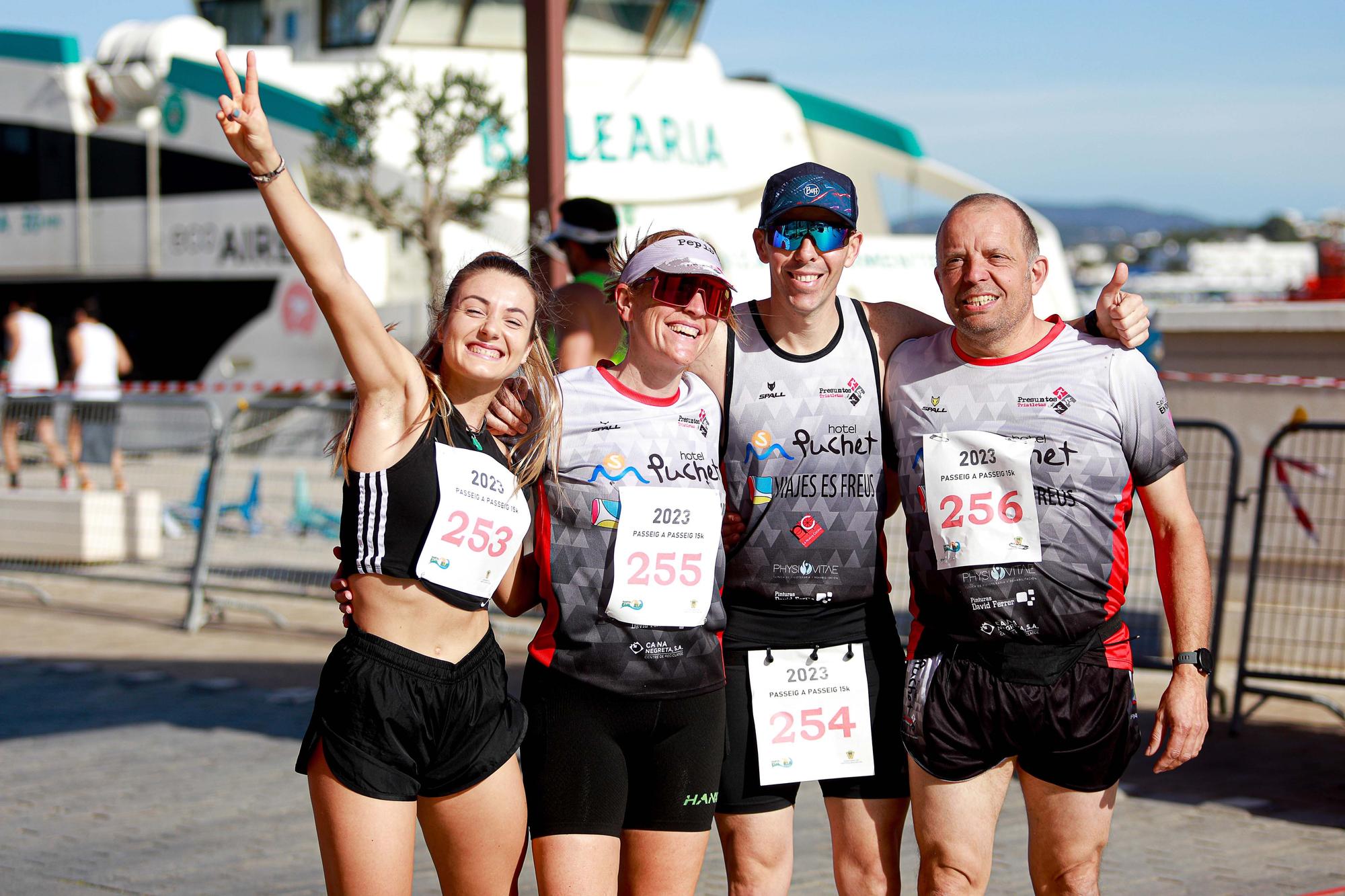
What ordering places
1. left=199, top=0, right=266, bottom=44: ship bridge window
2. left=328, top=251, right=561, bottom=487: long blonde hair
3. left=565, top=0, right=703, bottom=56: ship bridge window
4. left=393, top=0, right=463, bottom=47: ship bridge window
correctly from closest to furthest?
left=328, top=251, right=561, bottom=487: long blonde hair, left=393, top=0, right=463, bottom=47: ship bridge window, left=565, top=0, right=703, bottom=56: ship bridge window, left=199, top=0, right=266, bottom=44: ship bridge window

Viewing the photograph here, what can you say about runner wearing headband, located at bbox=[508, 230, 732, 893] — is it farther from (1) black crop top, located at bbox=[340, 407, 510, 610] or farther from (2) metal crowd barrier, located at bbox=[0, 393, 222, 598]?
(2) metal crowd barrier, located at bbox=[0, 393, 222, 598]

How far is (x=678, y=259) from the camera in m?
3.42

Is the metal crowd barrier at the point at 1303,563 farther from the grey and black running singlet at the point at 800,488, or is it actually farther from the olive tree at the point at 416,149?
the olive tree at the point at 416,149

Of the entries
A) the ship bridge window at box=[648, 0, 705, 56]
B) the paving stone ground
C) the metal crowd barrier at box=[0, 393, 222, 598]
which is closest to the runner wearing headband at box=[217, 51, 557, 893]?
the paving stone ground

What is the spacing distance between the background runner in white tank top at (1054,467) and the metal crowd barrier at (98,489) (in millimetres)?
8303

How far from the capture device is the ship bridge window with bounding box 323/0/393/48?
21.5 m

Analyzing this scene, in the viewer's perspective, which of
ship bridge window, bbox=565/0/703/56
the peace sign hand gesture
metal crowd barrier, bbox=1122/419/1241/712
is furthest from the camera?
ship bridge window, bbox=565/0/703/56

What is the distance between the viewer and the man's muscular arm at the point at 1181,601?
350 cm

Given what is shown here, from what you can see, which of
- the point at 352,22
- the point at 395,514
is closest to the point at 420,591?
the point at 395,514

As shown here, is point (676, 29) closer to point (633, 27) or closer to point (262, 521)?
point (633, 27)

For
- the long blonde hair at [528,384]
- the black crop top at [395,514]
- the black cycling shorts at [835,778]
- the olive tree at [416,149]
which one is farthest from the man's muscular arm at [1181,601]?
the olive tree at [416,149]

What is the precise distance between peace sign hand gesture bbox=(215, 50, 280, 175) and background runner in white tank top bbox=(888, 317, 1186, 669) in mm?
1646

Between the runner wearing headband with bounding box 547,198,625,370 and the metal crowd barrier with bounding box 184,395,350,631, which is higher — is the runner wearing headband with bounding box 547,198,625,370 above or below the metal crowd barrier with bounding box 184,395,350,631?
above

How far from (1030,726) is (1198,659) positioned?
46cm
